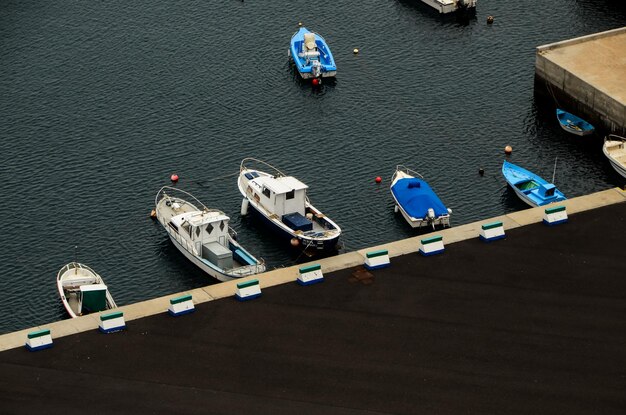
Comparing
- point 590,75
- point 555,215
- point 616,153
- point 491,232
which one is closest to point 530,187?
point 616,153

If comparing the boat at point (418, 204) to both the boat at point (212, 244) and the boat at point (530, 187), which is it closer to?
the boat at point (530, 187)

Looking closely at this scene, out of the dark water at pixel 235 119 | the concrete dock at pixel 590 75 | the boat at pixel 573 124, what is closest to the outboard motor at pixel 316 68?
the dark water at pixel 235 119

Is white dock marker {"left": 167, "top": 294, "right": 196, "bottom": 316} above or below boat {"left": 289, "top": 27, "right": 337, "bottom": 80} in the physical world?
above

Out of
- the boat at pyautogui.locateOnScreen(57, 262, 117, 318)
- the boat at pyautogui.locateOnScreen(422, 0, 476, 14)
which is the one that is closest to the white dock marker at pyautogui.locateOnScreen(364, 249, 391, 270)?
the boat at pyautogui.locateOnScreen(57, 262, 117, 318)

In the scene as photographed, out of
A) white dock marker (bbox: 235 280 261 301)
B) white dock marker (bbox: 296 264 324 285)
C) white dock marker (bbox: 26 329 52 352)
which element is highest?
white dock marker (bbox: 26 329 52 352)

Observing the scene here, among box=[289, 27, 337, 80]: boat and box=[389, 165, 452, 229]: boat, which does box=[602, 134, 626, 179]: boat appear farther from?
box=[289, 27, 337, 80]: boat

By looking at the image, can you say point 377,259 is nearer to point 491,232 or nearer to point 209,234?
point 491,232
